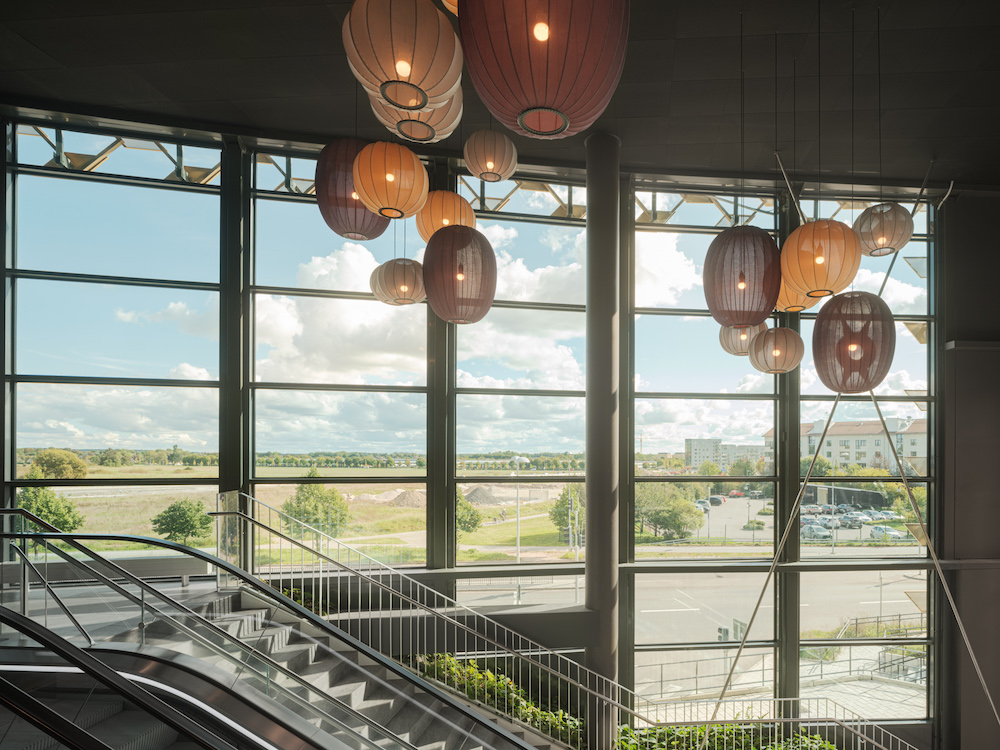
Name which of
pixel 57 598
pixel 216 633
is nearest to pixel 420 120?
pixel 216 633

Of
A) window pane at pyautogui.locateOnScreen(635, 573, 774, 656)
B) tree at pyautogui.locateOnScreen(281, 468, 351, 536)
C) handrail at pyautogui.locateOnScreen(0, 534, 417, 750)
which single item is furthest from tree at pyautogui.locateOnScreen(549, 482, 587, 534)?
handrail at pyautogui.locateOnScreen(0, 534, 417, 750)

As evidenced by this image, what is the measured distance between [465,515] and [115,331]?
446 cm

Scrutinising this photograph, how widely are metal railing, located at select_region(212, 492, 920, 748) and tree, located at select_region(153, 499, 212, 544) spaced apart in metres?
0.47

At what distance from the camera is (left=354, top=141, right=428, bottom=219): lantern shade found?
287cm

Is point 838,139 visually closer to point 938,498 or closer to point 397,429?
point 938,498

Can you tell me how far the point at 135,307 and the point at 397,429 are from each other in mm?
3210

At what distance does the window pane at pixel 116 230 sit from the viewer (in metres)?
6.12

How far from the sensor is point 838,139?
6.29 m

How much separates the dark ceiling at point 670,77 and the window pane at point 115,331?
1928 millimetres

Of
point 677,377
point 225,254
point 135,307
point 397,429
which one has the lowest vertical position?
point 397,429

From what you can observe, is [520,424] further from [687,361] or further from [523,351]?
[687,361]

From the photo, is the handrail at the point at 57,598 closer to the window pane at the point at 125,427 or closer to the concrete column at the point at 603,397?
the window pane at the point at 125,427

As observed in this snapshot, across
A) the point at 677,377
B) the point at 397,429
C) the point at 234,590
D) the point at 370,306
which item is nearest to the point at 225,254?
the point at 370,306

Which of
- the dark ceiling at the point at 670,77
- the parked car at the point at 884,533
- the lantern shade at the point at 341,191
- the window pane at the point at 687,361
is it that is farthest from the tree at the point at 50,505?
the parked car at the point at 884,533
